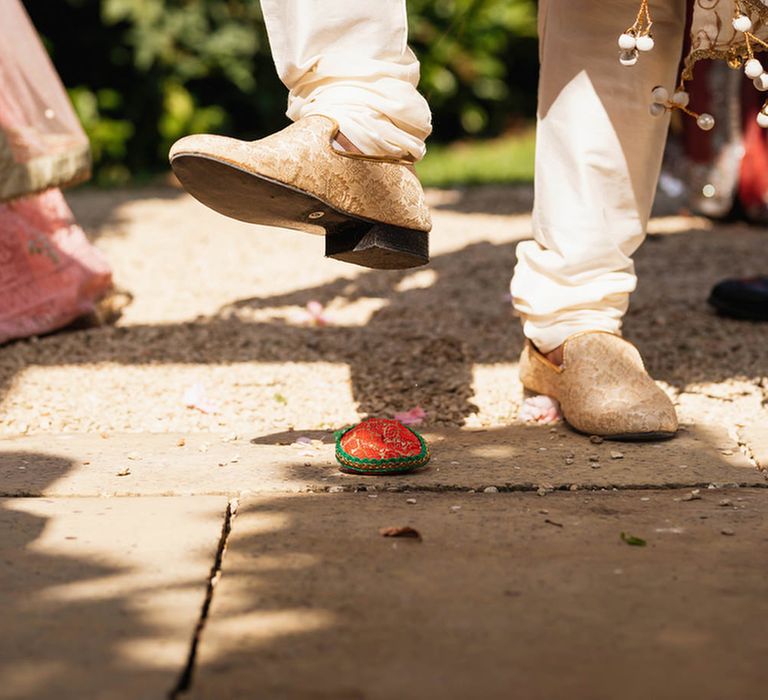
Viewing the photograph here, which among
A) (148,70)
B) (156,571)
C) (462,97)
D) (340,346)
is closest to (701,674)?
(156,571)

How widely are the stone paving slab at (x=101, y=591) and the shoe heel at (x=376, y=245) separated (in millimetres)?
452

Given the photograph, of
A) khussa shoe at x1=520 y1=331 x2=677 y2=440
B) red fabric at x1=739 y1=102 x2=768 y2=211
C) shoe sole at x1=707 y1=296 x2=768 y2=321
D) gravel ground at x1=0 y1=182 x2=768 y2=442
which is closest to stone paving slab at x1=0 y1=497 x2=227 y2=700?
gravel ground at x1=0 y1=182 x2=768 y2=442

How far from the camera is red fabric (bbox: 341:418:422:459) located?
191cm

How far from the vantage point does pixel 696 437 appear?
2.15m

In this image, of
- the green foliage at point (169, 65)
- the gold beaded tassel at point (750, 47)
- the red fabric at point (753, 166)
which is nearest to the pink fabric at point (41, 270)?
the gold beaded tassel at point (750, 47)

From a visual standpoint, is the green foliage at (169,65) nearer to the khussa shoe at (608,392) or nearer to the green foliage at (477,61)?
the green foliage at (477,61)

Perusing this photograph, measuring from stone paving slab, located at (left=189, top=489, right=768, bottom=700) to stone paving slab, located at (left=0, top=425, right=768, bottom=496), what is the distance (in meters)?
0.08

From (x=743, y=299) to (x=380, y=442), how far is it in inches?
59.3

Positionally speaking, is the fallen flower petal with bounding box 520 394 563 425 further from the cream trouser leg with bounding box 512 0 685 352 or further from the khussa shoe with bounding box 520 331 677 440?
the cream trouser leg with bounding box 512 0 685 352

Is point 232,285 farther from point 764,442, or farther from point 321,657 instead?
point 321,657

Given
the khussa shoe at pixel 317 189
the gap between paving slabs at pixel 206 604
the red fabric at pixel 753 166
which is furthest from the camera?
the red fabric at pixel 753 166

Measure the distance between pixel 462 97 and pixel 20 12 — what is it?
16.6ft

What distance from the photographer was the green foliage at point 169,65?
256 inches

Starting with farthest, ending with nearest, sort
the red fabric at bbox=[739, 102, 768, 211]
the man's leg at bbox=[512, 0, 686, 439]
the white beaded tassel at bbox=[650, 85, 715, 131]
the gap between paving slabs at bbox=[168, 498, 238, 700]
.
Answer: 1. the red fabric at bbox=[739, 102, 768, 211]
2. the man's leg at bbox=[512, 0, 686, 439]
3. the white beaded tassel at bbox=[650, 85, 715, 131]
4. the gap between paving slabs at bbox=[168, 498, 238, 700]
